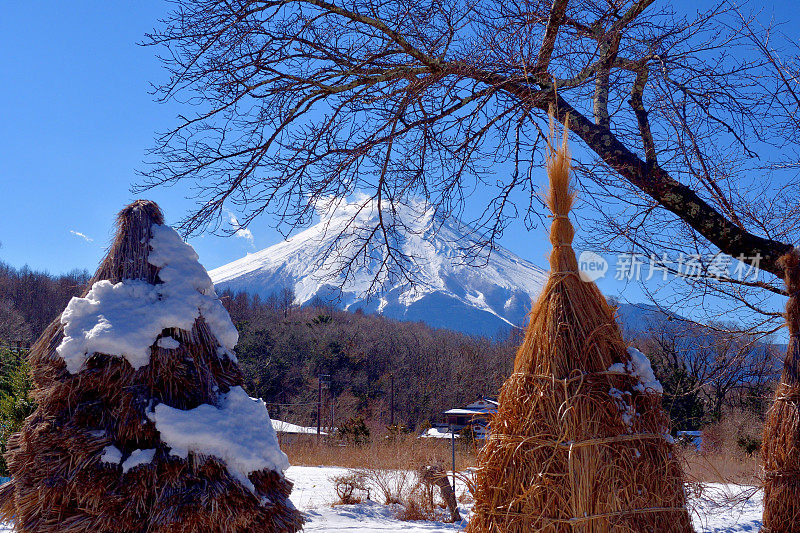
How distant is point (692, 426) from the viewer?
2305cm

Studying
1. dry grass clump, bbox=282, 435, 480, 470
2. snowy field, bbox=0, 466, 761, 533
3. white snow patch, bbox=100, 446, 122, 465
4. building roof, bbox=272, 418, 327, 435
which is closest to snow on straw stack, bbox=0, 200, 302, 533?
white snow patch, bbox=100, 446, 122, 465

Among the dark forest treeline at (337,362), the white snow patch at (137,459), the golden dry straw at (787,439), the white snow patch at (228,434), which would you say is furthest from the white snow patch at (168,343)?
the dark forest treeline at (337,362)

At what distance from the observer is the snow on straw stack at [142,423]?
3.03 m

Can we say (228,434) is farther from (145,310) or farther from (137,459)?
(145,310)

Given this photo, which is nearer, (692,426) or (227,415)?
(227,415)

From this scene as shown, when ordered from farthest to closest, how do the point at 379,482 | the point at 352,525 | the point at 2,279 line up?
the point at 2,279 < the point at 379,482 < the point at 352,525

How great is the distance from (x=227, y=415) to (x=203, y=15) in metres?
3.01

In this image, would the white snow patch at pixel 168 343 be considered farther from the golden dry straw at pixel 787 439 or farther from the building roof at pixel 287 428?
the building roof at pixel 287 428

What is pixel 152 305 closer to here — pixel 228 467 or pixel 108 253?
pixel 108 253

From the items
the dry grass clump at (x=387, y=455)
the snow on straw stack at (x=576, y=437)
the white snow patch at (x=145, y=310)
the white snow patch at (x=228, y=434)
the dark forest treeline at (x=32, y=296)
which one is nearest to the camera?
the snow on straw stack at (x=576, y=437)

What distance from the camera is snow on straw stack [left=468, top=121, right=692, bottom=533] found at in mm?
2682

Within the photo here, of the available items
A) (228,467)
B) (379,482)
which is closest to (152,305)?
(228,467)

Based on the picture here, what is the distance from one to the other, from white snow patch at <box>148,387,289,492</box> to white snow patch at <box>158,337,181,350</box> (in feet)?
1.13

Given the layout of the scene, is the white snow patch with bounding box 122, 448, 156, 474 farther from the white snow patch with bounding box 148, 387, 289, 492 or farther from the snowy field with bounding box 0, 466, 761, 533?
the snowy field with bounding box 0, 466, 761, 533
